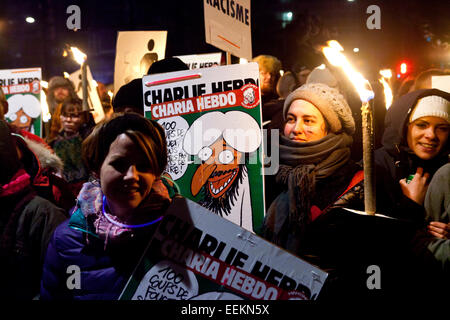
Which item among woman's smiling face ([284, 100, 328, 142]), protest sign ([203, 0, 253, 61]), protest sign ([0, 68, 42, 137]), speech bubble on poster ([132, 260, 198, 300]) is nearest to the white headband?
woman's smiling face ([284, 100, 328, 142])

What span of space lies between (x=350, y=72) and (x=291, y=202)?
0.93 m

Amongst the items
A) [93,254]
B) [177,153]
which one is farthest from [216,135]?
[93,254]

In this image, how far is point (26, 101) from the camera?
545cm

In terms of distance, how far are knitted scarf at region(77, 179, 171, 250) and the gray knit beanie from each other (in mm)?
1239

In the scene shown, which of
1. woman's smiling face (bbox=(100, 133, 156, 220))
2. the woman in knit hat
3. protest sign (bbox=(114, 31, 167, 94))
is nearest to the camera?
woman's smiling face (bbox=(100, 133, 156, 220))

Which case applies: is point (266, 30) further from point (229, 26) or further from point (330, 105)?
point (330, 105)

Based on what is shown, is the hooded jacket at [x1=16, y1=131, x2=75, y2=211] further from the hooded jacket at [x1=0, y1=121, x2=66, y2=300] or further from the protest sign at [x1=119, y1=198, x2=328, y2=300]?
the protest sign at [x1=119, y1=198, x2=328, y2=300]

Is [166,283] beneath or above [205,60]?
beneath

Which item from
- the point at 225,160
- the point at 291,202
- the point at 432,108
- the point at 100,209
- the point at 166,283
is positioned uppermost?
the point at 432,108

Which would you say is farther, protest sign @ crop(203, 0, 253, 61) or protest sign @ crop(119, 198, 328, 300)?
protest sign @ crop(203, 0, 253, 61)

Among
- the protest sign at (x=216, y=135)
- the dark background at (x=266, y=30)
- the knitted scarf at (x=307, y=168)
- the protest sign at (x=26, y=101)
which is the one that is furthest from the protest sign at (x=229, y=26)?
the protest sign at (x=26, y=101)

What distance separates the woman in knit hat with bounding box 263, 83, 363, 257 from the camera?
113 inches

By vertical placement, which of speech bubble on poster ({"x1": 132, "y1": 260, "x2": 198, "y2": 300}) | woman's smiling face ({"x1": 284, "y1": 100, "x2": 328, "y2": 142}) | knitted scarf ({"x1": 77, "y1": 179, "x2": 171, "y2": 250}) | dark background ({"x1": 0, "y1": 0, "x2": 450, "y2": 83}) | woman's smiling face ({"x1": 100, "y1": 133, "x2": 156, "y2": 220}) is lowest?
speech bubble on poster ({"x1": 132, "y1": 260, "x2": 198, "y2": 300})

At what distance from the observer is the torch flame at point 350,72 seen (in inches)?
84.0
